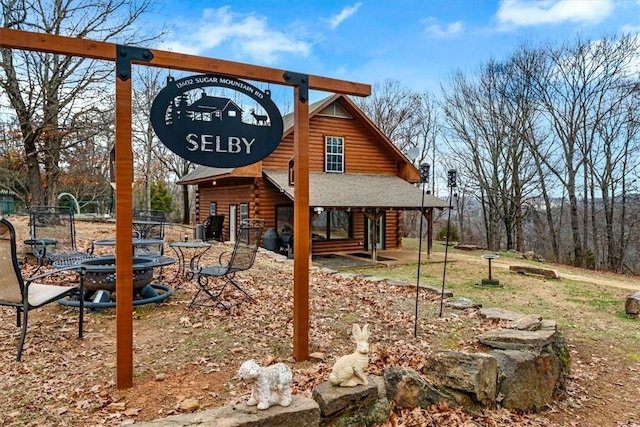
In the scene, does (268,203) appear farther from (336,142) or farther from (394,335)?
(394,335)

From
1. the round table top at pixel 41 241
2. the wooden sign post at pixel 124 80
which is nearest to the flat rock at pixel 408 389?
the wooden sign post at pixel 124 80

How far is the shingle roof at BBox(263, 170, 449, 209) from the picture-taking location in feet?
37.0

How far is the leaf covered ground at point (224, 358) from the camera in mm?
2754

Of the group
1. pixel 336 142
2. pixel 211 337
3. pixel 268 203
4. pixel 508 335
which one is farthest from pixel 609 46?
pixel 211 337

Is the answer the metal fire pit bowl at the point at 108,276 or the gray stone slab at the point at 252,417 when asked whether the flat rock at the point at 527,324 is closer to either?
the gray stone slab at the point at 252,417

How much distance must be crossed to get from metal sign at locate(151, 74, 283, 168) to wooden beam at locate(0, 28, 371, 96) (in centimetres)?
10

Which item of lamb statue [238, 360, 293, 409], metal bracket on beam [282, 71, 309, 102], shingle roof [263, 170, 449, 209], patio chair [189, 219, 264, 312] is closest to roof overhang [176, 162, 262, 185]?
shingle roof [263, 170, 449, 209]

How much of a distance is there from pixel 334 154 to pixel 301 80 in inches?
420

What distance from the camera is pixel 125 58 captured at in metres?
2.81

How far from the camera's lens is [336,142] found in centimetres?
1411

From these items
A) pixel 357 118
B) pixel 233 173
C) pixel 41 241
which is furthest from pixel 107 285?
pixel 357 118

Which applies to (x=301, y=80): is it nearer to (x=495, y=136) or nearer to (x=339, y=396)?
(x=339, y=396)

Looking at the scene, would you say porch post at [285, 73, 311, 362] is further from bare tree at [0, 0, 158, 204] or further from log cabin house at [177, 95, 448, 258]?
bare tree at [0, 0, 158, 204]

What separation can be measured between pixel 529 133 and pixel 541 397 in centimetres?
1806
